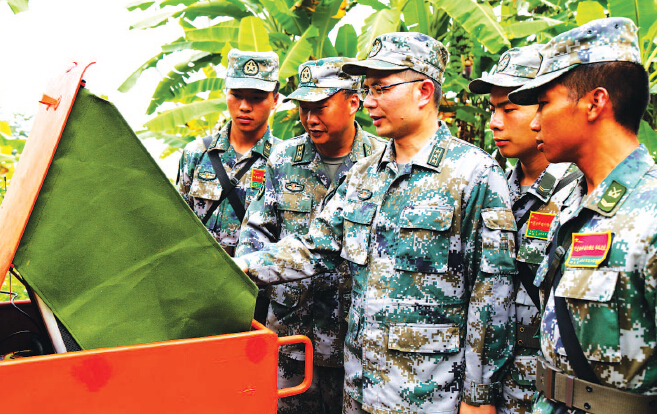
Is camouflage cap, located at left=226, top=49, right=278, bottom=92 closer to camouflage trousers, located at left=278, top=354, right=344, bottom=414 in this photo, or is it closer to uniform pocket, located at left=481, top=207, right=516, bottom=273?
camouflage trousers, located at left=278, top=354, right=344, bottom=414

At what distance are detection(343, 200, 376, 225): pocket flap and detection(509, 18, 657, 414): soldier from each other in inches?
29.2

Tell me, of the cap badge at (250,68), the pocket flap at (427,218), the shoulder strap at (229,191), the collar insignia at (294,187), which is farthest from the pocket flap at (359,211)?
the cap badge at (250,68)

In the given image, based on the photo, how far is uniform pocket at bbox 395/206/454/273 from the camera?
191 cm

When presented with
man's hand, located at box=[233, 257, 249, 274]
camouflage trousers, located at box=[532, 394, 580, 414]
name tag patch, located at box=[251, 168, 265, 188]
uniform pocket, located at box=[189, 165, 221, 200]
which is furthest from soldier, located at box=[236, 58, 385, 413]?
camouflage trousers, located at box=[532, 394, 580, 414]

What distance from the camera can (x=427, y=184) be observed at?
198 cm

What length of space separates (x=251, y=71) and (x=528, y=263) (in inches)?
76.8

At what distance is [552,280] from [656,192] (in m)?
0.34

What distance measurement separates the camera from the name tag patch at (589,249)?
126 centimetres

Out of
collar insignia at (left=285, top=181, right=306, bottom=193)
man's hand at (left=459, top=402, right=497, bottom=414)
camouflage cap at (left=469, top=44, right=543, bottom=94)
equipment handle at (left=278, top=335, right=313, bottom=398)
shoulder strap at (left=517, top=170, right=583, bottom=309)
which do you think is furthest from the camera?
collar insignia at (left=285, top=181, right=306, bottom=193)

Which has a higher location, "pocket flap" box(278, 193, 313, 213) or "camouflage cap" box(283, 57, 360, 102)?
"camouflage cap" box(283, 57, 360, 102)

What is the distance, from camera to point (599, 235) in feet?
4.24

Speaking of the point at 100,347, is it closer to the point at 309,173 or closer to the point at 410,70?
the point at 410,70

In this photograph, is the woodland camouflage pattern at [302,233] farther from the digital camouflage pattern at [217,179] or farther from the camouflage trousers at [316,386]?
the digital camouflage pattern at [217,179]

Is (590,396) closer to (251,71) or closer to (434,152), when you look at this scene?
(434,152)
